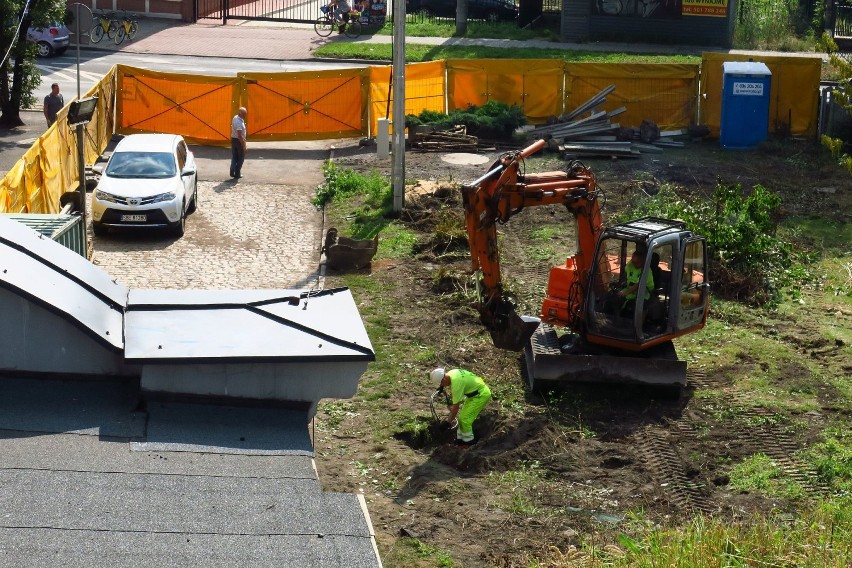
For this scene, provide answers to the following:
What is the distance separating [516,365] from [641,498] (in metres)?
4.11

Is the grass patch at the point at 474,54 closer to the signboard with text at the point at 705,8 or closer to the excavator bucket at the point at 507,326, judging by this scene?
the signboard with text at the point at 705,8

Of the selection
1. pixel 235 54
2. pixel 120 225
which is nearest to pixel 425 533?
pixel 120 225

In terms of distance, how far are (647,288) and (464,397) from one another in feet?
9.04

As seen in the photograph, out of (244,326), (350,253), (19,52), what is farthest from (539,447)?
(19,52)

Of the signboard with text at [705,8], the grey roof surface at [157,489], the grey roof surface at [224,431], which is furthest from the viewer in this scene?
the signboard with text at [705,8]

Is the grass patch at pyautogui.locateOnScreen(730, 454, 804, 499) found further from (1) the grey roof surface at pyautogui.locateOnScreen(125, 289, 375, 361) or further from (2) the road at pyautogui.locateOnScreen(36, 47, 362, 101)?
(2) the road at pyautogui.locateOnScreen(36, 47, 362, 101)

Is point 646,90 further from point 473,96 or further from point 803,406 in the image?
point 803,406

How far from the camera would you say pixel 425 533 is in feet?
35.2

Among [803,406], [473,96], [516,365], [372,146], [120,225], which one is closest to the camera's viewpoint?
[803,406]

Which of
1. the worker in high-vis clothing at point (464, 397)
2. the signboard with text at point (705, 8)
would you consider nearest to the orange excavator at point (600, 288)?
the worker in high-vis clothing at point (464, 397)

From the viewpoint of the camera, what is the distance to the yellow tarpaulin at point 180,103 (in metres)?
29.7

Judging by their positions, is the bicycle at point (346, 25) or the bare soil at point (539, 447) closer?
the bare soil at point (539, 447)

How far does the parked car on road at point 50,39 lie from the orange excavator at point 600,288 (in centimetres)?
2775

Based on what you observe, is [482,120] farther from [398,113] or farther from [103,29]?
[103,29]
